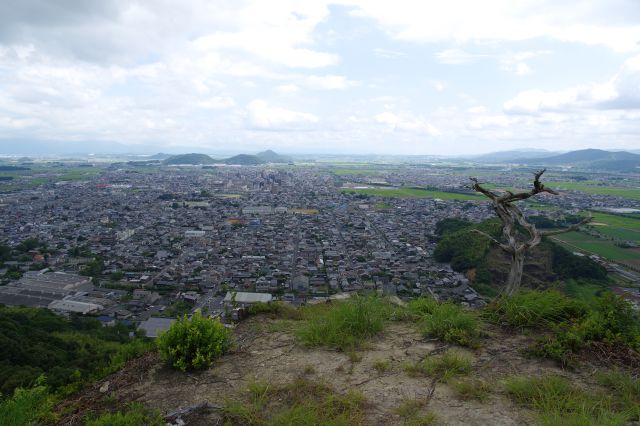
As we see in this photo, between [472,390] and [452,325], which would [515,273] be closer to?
[452,325]

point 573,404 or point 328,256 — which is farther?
point 328,256

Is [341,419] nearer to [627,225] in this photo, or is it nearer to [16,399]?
[16,399]

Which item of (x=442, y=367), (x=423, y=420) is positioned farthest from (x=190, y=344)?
(x=442, y=367)

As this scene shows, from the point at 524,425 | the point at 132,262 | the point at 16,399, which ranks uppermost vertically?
the point at 524,425

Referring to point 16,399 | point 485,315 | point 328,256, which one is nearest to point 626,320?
point 485,315

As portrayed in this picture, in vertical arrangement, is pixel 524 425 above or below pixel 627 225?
above

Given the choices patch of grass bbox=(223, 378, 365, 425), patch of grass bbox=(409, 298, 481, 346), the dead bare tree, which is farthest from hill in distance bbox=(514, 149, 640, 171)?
patch of grass bbox=(223, 378, 365, 425)

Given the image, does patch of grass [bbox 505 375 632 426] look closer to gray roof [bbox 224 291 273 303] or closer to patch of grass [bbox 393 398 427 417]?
patch of grass [bbox 393 398 427 417]
